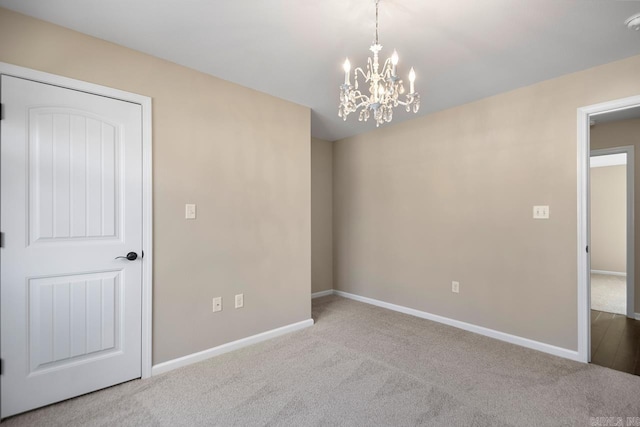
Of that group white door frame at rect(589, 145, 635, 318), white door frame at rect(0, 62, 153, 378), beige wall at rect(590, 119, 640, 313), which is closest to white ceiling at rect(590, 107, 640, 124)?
beige wall at rect(590, 119, 640, 313)

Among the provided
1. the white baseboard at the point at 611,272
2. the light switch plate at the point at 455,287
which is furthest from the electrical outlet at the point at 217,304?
the white baseboard at the point at 611,272

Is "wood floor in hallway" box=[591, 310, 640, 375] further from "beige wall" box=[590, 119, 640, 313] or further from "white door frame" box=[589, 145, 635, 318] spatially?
"beige wall" box=[590, 119, 640, 313]

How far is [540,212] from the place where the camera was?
9.25 ft

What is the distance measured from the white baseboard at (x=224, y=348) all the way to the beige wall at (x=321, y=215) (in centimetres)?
134

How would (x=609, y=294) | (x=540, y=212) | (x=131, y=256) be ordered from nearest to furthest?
(x=131, y=256) < (x=540, y=212) < (x=609, y=294)

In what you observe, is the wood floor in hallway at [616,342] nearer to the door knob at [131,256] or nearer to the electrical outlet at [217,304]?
the electrical outlet at [217,304]

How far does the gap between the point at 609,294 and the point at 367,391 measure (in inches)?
192

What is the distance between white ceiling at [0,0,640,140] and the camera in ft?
5.93

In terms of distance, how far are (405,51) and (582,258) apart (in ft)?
7.40

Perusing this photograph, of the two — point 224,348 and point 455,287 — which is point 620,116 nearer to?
point 455,287

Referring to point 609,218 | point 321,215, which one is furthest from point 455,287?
point 609,218

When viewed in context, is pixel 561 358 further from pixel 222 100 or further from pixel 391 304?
pixel 222 100

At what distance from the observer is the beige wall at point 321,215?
15.3 ft

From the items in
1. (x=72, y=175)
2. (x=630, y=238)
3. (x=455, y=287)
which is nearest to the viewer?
(x=72, y=175)
